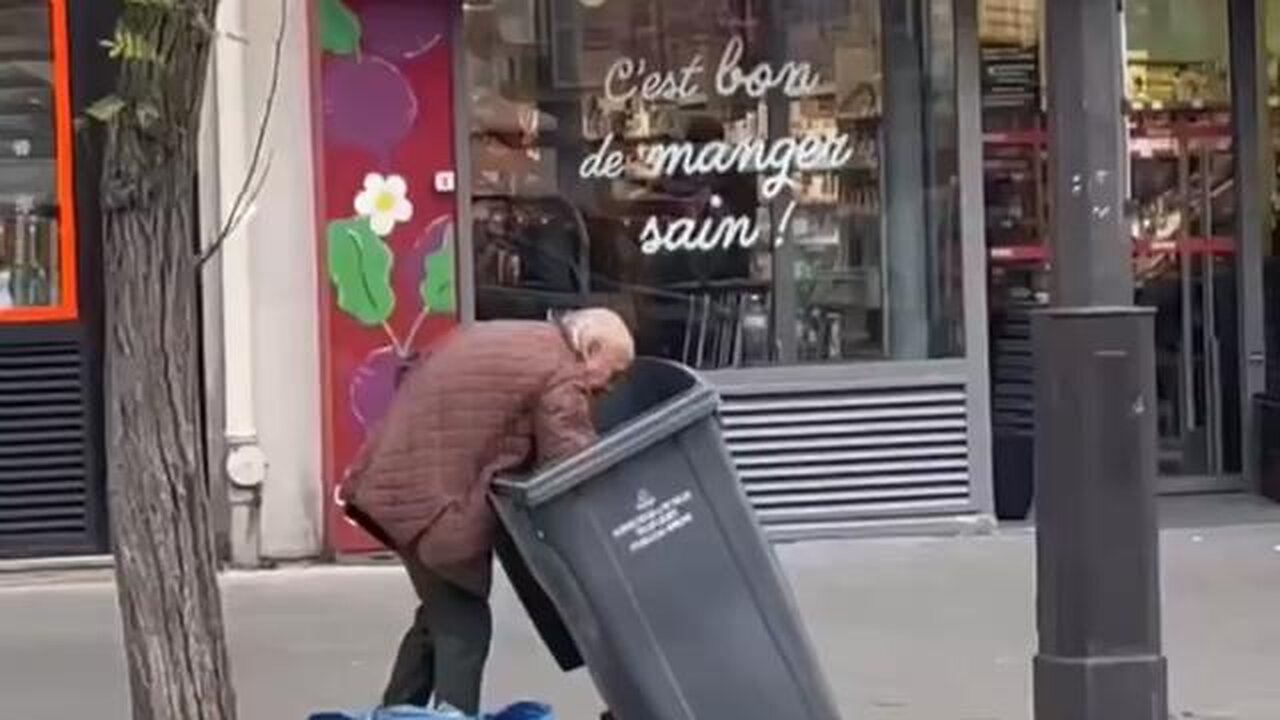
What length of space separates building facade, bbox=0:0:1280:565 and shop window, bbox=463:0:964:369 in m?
0.01

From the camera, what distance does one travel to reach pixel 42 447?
11.8 meters

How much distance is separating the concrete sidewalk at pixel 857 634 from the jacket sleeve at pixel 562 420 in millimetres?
2003

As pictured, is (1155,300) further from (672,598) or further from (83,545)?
(672,598)

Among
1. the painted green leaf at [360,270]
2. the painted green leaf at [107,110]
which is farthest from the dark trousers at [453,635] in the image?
the painted green leaf at [360,270]

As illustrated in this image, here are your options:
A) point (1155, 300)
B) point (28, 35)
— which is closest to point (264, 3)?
point (28, 35)

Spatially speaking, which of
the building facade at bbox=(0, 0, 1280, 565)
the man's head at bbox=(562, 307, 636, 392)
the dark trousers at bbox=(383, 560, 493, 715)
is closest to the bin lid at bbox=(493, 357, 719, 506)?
the man's head at bbox=(562, 307, 636, 392)

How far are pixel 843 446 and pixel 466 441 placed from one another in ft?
18.2

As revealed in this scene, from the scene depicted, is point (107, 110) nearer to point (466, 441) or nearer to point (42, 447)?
point (466, 441)

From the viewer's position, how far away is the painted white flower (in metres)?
11.8

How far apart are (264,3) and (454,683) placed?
17.2 ft

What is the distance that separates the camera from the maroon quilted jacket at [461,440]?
274 inches

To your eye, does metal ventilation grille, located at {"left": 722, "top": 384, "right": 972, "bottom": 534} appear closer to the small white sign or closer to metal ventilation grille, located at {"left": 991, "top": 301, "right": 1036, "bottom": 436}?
metal ventilation grille, located at {"left": 991, "top": 301, "right": 1036, "bottom": 436}

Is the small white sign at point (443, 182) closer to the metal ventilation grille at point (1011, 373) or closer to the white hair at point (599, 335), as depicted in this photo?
the metal ventilation grille at point (1011, 373)

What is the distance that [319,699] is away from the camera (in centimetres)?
891
